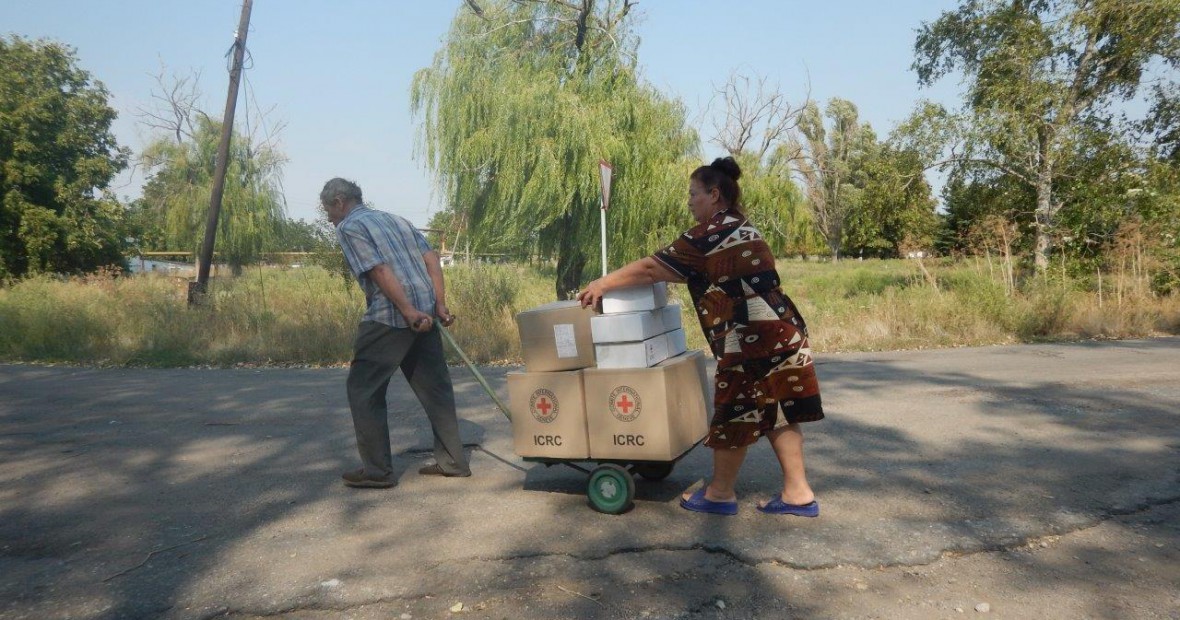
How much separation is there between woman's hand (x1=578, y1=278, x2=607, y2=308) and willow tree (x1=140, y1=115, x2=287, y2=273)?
3563 centimetres

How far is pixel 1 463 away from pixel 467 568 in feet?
13.5

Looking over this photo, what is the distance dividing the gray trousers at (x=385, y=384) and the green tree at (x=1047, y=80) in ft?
57.7

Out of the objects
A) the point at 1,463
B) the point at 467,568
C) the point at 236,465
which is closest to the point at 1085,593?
the point at 467,568

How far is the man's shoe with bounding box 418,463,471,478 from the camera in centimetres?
489

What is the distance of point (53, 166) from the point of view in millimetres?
33656

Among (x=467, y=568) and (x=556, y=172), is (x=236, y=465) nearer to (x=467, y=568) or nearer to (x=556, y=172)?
(x=467, y=568)

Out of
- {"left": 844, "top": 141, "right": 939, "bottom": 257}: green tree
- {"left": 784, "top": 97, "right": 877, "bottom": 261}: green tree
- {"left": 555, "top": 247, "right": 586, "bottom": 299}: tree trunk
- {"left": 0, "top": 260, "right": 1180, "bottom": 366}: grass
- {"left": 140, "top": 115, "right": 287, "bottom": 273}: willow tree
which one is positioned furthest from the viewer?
{"left": 784, "top": 97, "right": 877, "bottom": 261}: green tree

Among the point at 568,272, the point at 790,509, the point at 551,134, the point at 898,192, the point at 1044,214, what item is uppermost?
the point at 551,134

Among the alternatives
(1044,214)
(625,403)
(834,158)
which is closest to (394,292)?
(625,403)

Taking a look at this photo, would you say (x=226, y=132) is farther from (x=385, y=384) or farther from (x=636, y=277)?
(x=636, y=277)

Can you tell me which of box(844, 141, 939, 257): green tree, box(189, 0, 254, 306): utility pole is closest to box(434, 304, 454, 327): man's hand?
box(189, 0, 254, 306): utility pole

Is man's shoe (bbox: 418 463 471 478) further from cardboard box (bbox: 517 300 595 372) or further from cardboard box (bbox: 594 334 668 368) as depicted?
cardboard box (bbox: 594 334 668 368)

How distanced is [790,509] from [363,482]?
95.6 inches

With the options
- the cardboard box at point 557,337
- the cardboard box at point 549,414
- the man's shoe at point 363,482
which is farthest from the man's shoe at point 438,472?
the cardboard box at point 557,337
